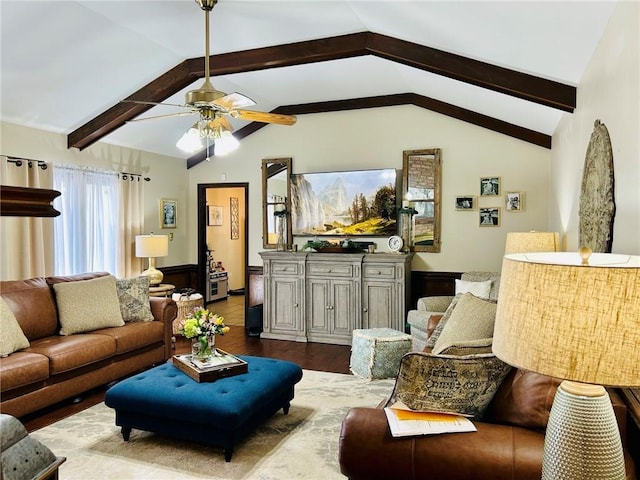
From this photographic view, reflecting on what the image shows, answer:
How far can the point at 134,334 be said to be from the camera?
14.7 feet

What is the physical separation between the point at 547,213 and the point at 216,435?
436 centimetres

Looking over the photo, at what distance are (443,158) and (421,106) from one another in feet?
2.30

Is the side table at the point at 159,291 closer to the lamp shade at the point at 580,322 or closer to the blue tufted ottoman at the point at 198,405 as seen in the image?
the blue tufted ottoman at the point at 198,405

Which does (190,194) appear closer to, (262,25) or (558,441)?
(262,25)

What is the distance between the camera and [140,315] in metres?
4.81

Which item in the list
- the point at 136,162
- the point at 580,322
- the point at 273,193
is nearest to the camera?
the point at 580,322

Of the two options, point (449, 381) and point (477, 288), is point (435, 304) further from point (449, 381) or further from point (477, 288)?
point (449, 381)

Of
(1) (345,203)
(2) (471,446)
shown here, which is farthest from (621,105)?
(1) (345,203)

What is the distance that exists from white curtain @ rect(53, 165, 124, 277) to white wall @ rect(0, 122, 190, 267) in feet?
0.56

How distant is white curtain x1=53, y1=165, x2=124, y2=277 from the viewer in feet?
17.4

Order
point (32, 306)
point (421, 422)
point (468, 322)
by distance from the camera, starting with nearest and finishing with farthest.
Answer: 1. point (421, 422)
2. point (468, 322)
3. point (32, 306)

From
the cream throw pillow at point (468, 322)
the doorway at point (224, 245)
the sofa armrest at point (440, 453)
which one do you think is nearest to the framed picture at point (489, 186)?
the cream throw pillow at point (468, 322)

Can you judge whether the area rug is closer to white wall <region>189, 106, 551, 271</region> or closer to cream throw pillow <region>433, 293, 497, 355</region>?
cream throw pillow <region>433, 293, 497, 355</region>

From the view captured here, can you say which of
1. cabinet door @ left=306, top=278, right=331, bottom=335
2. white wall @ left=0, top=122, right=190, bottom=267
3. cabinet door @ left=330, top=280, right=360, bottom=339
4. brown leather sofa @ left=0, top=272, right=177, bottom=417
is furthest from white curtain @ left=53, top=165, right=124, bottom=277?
cabinet door @ left=330, top=280, right=360, bottom=339
